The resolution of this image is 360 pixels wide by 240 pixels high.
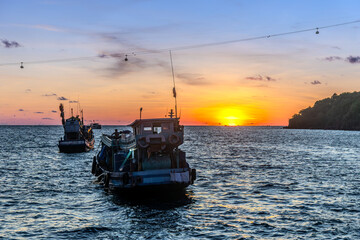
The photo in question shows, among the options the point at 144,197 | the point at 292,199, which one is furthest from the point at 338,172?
the point at 144,197

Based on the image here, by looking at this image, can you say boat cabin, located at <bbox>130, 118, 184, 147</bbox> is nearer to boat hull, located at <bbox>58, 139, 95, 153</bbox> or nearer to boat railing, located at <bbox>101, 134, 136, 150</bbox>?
boat railing, located at <bbox>101, 134, 136, 150</bbox>

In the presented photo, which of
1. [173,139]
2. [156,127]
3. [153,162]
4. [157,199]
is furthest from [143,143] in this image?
[157,199]

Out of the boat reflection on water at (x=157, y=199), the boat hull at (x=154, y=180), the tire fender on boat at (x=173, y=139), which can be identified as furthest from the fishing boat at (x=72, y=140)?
the tire fender on boat at (x=173, y=139)

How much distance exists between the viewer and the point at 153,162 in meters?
27.8

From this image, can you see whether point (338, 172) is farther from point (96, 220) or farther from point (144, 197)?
point (96, 220)

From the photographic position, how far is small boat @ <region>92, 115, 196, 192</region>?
86.6 feet

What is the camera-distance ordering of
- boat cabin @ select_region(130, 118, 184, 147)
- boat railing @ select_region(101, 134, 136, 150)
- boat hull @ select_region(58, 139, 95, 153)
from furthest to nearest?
boat hull @ select_region(58, 139, 95, 153) → boat railing @ select_region(101, 134, 136, 150) → boat cabin @ select_region(130, 118, 184, 147)

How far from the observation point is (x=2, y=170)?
45406mm

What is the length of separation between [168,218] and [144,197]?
19.0ft

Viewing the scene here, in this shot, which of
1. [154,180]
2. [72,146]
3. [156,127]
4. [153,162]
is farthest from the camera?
[72,146]

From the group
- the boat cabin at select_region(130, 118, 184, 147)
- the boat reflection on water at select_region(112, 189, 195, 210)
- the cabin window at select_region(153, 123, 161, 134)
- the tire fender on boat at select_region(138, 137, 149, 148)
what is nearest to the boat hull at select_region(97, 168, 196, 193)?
the boat reflection on water at select_region(112, 189, 195, 210)

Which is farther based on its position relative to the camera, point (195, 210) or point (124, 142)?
point (124, 142)

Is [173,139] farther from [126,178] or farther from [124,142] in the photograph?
[124,142]

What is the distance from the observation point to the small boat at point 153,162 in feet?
86.6
